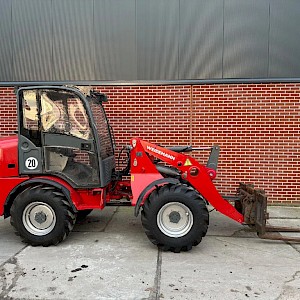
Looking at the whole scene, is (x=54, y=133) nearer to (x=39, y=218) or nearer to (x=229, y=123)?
(x=39, y=218)

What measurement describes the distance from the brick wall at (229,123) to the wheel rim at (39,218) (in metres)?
2.91

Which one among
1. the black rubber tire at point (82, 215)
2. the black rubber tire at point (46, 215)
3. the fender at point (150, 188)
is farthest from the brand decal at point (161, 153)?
the black rubber tire at point (82, 215)

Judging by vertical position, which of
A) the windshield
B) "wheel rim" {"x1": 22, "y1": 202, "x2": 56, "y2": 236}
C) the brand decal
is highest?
the windshield

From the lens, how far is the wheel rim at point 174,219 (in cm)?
432

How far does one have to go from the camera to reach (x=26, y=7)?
694cm

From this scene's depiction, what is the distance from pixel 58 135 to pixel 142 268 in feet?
6.99

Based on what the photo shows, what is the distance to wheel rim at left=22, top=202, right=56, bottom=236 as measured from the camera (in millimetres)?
4445

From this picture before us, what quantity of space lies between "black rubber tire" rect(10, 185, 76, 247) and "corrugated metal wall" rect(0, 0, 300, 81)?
337 cm

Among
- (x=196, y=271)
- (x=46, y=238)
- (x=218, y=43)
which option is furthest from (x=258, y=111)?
(x=46, y=238)

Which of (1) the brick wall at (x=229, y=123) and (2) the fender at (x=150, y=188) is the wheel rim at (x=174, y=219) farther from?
(1) the brick wall at (x=229, y=123)

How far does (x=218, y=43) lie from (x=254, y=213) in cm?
390

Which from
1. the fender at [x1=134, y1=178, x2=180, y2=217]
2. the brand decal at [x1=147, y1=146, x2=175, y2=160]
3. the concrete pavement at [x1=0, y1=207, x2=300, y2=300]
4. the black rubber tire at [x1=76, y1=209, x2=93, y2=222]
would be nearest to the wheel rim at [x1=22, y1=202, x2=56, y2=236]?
the concrete pavement at [x1=0, y1=207, x2=300, y2=300]

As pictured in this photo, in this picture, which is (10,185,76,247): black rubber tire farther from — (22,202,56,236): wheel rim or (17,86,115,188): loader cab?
(17,86,115,188): loader cab

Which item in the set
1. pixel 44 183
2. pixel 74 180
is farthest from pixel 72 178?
pixel 44 183
